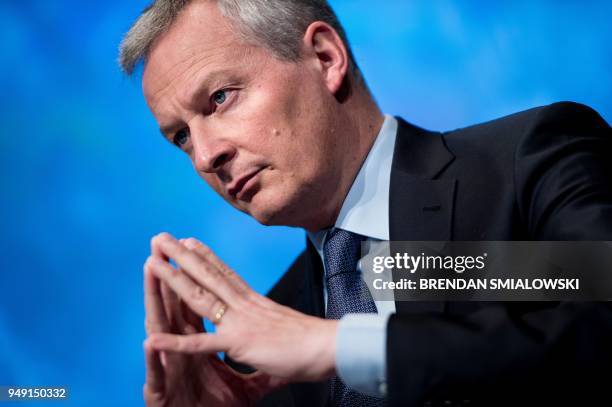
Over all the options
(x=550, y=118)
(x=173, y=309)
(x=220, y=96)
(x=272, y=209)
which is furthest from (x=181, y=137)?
(x=550, y=118)

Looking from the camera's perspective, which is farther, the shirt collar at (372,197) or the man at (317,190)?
the shirt collar at (372,197)

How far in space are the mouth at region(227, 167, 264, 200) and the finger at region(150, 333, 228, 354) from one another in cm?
48

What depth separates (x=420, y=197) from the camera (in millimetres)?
1511

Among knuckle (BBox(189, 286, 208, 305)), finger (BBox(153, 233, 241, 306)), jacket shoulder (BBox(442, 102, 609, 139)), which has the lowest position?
knuckle (BBox(189, 286, 208, 305))

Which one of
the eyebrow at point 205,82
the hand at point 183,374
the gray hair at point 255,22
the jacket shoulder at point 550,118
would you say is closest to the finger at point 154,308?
the hand at point 183,374

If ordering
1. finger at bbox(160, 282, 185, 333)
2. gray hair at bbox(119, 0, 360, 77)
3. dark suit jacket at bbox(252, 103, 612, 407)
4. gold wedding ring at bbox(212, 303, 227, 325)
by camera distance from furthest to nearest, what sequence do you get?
gray hair at bbox(119, 0, 360, 77) → finger at bbox(160, 282, 185, 333) → gold wedding ring at bbox(212, 303, 227, 325) → dark suit jacket at bbox(252, 103, 612, 407)

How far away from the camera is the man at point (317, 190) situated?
1063 millimetres

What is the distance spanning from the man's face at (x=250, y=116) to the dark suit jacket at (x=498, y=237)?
18 cm

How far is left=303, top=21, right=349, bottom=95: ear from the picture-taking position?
1.64 metres

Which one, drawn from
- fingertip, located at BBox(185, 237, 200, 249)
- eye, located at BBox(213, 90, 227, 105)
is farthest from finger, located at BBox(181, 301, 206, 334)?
eye, located at BBox(213, 90, 227, 105)

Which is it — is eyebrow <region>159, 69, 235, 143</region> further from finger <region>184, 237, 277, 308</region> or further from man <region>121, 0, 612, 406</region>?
finger <region>184, 237, 277, 308</region>

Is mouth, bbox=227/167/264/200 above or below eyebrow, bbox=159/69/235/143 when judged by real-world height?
below

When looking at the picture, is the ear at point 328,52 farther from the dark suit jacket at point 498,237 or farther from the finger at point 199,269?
the finger at point 199,269

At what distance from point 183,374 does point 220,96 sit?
0.57 m
